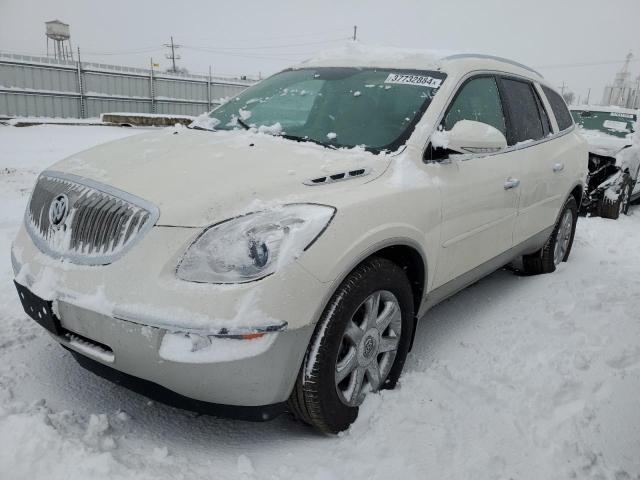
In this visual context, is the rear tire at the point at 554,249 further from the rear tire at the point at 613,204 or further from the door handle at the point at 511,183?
the rear tire at the point at 613,204

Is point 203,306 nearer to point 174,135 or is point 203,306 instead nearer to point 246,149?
point 246,149

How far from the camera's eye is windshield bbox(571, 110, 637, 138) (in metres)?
8.19

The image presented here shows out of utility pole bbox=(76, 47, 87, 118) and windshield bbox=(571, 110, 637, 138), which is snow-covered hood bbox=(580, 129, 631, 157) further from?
Result: utility pole bbox=(76, 47, 87, 118)

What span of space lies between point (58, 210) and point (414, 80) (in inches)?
77.9

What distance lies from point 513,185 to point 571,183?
1.47 metres

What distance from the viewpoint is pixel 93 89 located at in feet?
71.4

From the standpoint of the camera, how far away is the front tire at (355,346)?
2027 millimetres

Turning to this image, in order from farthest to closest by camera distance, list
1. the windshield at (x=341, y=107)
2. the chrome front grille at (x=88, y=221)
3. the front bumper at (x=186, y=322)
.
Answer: the windshield at (x=341, y=107) → the chrome front grille at (x=88, y=221) → the front bumper at (x=186, y=322)

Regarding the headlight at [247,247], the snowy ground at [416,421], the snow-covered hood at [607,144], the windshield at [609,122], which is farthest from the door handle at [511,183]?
the windshield at [609,122]

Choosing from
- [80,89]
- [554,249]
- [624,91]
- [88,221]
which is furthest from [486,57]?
[624,91]

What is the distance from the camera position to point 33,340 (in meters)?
2.84

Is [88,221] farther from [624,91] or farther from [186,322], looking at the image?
[624,91]

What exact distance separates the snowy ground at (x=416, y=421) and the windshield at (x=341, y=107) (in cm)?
132

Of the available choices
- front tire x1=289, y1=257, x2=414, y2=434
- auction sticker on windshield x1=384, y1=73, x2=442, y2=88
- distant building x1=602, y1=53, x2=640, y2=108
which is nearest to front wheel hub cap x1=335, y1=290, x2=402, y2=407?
front tire x1=289, y1=257, x2=414, y2=434
